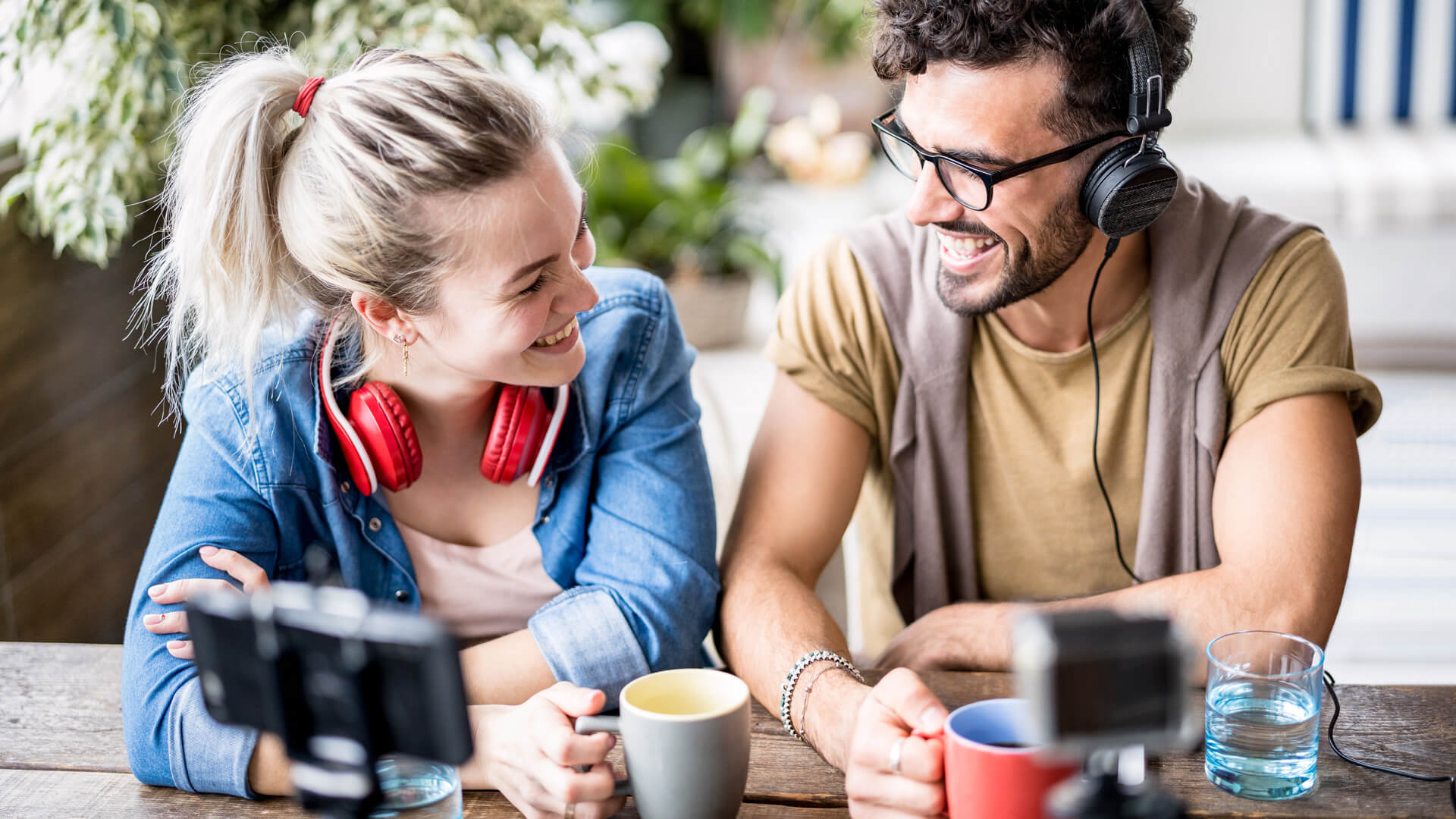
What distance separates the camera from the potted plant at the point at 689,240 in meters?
3.44

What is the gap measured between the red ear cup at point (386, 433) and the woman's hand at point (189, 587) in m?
0.16

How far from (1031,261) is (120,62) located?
1411 mm

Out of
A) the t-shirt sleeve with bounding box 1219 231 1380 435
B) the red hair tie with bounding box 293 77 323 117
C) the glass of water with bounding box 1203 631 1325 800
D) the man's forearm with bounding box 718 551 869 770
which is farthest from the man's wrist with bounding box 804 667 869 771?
the red hair tie with bounding box 293 77 323 117

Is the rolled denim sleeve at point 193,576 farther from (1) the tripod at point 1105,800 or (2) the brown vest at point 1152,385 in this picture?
(2) the brown vest at point 1152,385

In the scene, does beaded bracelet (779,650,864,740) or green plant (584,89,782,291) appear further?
green plant (584,89,782,291)

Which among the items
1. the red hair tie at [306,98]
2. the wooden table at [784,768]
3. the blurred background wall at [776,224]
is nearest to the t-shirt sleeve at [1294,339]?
the wooden table at [784,768]

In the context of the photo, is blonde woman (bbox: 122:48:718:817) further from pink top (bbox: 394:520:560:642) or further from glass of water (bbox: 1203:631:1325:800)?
glass of water (bbox: 1203:631:1325:800)

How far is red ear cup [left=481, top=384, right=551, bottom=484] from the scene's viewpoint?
1.31 meters

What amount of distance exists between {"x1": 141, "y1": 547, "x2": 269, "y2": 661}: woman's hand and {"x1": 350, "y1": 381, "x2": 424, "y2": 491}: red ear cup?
16cm

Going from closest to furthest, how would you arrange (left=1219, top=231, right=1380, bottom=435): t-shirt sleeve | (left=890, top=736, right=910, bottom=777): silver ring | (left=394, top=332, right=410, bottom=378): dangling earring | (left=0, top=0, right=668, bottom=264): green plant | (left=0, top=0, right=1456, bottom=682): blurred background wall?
1. (left=890, top=736, right=910, bottom=777): silver ring
2. (left=394, top=332, right=410, bottom=378): dangling earring
3. (left=1219, top=231, right=1380, bottom=435): t-shirt sleeve
4. (left=0, top=0, right=668, bottom=264): green plant
5. (left=0, top=0, right=1456, bottom=682): blurred background wall

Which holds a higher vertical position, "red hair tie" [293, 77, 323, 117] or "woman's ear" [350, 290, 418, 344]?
"red hair tie" [293, 77, 323, 117]

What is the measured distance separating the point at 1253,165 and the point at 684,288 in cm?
177

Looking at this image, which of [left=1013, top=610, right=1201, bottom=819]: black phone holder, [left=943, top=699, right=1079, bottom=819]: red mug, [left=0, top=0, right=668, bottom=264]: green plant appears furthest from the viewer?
[left=0, top=0, right=668, bottom=264]: green plant

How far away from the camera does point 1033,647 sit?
602mm
